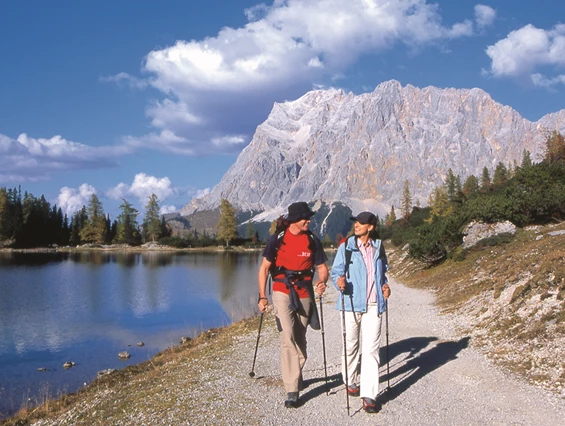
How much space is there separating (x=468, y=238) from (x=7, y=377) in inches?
940

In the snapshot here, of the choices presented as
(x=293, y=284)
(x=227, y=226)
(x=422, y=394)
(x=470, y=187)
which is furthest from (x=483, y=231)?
(x=227, y=226)

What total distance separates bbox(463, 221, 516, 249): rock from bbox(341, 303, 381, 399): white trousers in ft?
68.1

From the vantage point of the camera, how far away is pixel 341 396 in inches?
301

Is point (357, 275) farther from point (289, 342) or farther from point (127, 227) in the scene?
point (127, 227)

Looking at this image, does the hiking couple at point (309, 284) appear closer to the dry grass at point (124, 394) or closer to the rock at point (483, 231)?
the dry grass at point (124, 394)

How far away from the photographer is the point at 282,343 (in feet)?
24.4

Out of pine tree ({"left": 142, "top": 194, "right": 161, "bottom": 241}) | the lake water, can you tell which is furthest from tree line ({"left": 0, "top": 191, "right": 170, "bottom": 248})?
the lake water

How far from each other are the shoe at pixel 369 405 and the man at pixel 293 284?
Answer: 1.04 meters

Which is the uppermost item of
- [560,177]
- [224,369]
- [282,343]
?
[560,177]

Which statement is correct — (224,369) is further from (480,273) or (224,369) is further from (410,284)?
(410,284)

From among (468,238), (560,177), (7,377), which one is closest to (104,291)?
(7,377)

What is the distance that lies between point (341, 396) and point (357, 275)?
6.61 ft

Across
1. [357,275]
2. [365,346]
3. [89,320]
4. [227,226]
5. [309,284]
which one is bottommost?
[89,320]

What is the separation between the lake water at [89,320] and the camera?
15.6 m
